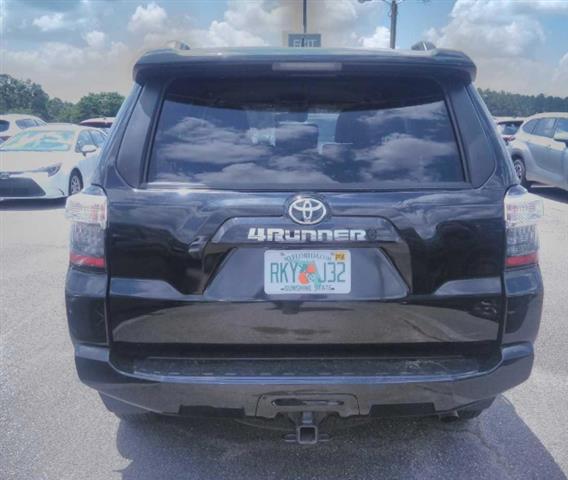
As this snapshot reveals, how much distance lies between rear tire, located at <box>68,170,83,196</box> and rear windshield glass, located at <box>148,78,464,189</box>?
949 cm

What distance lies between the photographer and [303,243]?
2209 millimetres

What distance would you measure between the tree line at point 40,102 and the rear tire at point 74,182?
128 ft

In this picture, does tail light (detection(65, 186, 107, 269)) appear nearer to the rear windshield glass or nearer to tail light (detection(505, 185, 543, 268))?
the rear windshield glass

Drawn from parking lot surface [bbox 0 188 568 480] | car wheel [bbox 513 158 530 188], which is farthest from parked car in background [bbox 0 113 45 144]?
parking lot surface [bbox 0 188 568 480]

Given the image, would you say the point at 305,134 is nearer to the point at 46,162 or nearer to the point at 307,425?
the point at 307,425

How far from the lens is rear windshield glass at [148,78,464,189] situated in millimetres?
2338

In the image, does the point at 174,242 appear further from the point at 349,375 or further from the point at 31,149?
the point at 31,149

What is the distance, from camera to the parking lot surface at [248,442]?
2.79 m

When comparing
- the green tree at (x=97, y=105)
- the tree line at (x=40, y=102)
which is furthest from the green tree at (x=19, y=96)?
the green tree at (x=97, y=105)

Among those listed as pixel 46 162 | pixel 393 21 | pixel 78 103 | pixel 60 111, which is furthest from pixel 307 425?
pixel 60 111

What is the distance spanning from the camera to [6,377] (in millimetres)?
3809

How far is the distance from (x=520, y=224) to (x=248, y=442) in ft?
5.72

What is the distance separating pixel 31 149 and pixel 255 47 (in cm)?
1021

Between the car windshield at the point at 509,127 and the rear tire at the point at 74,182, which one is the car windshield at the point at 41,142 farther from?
the car windshield at the point at 509,127
